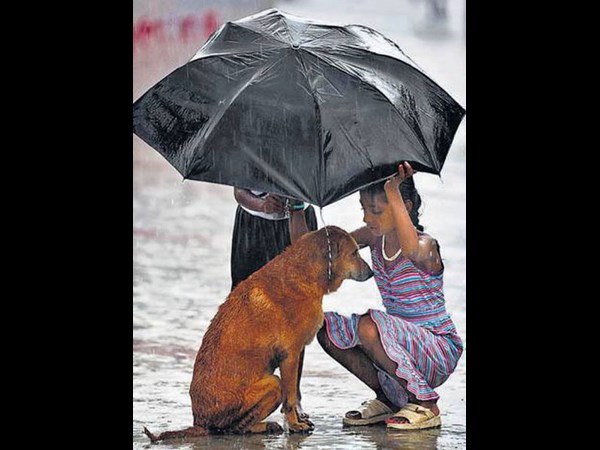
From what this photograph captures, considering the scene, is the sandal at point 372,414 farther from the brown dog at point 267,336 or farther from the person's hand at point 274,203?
the person's hand at point 274,203

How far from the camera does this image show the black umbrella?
8469 mm

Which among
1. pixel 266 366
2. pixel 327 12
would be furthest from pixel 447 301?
pixel 327 12

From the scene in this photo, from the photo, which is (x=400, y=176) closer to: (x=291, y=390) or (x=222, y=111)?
(x=222, y=111)

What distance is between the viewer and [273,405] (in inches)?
343

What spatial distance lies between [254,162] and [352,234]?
0.76 m

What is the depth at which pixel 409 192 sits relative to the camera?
8922 mm

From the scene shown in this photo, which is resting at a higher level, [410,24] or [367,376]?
[410,24]

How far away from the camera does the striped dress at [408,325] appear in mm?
8891

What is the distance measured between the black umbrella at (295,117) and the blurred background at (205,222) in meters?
0.33

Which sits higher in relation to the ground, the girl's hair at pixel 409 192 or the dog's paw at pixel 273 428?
the girl's hair at pixel 409 192

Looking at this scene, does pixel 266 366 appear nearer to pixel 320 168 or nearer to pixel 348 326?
pixel 348 326

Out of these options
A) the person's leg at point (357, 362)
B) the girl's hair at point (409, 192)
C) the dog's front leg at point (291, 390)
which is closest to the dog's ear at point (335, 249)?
the girl's hair at point (409, 192)

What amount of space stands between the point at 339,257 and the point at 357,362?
644mm

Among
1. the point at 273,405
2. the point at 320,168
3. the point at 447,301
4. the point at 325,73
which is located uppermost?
the point at 325,73
